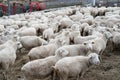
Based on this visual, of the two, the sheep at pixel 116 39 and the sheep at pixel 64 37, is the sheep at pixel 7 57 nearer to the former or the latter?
the sheep at pixel 64 37

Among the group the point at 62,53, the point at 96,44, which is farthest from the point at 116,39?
the point at 62,53

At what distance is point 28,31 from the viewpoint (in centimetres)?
1135

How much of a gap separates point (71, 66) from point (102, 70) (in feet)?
6.52

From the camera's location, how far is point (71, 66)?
662 centimetres

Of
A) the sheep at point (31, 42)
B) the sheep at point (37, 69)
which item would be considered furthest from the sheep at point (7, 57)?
the sheep at point (31, 42)

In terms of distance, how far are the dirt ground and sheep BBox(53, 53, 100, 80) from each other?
33.3 inches

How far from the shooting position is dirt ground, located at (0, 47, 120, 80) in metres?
7.73

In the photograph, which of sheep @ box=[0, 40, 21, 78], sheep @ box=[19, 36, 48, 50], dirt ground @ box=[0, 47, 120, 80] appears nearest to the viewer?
sheep @ box=[0, 40, 21, 78]

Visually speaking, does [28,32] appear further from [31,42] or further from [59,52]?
[59,52]

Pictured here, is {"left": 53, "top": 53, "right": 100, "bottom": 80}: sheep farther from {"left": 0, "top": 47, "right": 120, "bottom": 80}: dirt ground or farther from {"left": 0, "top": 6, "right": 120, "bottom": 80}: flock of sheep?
{"left": 0, "top": 47, "right": 120, "bottom": 80}: dirt ground

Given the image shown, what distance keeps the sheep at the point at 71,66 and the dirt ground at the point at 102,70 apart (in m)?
0.85

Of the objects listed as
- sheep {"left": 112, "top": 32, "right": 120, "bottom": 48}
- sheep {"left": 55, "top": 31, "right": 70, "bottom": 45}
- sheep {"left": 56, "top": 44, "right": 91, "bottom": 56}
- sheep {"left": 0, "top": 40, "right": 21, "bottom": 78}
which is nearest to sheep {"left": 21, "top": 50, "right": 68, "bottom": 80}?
sheep {"left": 0, "top": 40, "right": 21, "bottom": 78}

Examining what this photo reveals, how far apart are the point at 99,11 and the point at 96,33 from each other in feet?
37.2

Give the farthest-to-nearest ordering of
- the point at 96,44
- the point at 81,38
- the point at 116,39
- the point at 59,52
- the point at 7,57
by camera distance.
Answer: the point at 116,39
the point at 81,38
the point at 96,44
the point at 7,57
the point at 59,52
